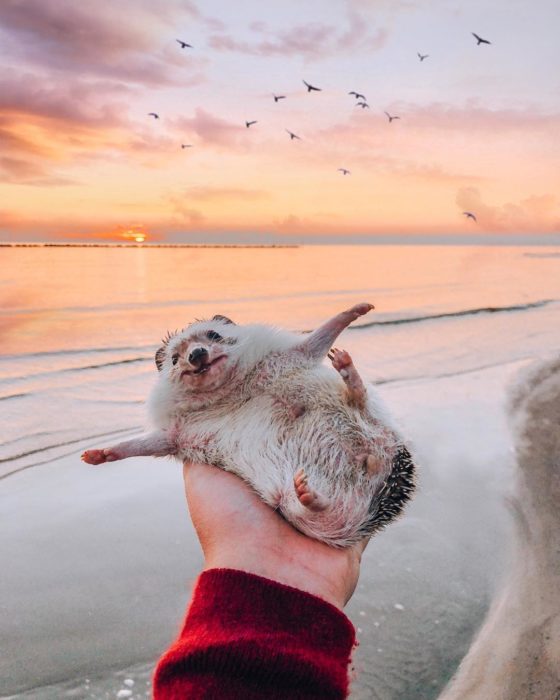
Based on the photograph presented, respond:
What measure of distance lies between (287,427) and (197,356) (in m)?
0.79

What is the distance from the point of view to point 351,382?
140 inches

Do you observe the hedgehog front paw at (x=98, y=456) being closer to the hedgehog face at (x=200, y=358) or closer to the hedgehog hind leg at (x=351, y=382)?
the hedgehog face at (x=200, y=358)

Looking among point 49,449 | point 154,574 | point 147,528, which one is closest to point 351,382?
point 154,574

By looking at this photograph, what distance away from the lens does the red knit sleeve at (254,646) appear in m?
1.91

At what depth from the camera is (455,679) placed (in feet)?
11.8

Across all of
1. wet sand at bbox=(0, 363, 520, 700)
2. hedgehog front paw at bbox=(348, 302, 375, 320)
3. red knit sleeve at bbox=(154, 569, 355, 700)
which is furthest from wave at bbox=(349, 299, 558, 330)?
red knit sleeve at bbox=(154, 569, 355, 700)

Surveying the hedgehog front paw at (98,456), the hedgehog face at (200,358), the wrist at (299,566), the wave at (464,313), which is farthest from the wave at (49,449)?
the wave at (464,313)

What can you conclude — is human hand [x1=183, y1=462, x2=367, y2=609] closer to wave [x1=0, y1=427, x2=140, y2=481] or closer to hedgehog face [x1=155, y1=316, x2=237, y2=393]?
hedgehog face [x1=155, y1=316, x2=237, y2=393]

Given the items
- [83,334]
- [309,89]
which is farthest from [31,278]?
[309,89]

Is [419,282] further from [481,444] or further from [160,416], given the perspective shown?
[160,416]

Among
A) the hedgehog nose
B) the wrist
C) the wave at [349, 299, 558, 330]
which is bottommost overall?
the wave at [349, 299, 558, 330]

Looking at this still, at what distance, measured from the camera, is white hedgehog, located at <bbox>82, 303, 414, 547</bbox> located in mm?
3232

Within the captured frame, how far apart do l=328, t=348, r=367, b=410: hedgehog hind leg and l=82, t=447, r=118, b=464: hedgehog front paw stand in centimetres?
149

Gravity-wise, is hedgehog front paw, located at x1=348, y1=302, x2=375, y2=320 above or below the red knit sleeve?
above
